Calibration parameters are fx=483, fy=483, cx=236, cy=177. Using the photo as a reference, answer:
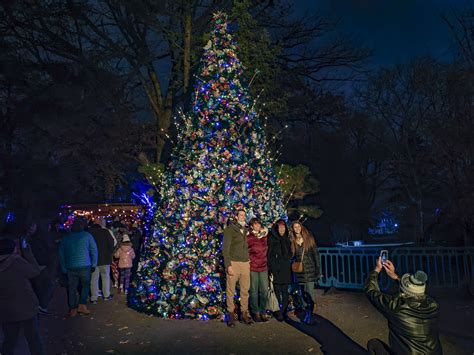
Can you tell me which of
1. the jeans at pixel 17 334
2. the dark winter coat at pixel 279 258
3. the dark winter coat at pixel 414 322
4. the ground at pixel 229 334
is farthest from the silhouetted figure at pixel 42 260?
the dark winter coat at pixel 414 322

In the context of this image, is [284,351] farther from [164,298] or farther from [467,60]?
[467,60]

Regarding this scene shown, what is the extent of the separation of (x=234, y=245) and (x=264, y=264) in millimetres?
699

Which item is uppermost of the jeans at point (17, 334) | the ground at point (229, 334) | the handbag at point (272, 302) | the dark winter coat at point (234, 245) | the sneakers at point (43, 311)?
the dark winter coat at point (234, 245)

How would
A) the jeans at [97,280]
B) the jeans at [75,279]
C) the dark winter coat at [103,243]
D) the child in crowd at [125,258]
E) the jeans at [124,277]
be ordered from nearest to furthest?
the jeans at [75,279] → the jeans at [97,280] → the dark winter coat at [103,243] → the child in crowd at [125,258] → the jeans at [124,277]

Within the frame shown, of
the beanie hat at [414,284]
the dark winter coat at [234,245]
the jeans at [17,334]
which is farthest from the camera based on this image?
the dark winter coat at [234,245]

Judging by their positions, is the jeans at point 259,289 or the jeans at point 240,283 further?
the jeans at point 259,289

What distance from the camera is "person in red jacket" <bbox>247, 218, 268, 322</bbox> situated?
8.32 m

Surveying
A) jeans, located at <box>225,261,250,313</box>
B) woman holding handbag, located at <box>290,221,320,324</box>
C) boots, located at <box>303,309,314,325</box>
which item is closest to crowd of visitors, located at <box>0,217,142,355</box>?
jeans, located at <box>225,261,250,313</box>

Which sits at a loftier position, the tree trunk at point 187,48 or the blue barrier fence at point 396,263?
the tree trunk at point 187,48

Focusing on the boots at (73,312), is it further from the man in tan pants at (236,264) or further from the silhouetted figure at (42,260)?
the man in tan pants at (236,264)

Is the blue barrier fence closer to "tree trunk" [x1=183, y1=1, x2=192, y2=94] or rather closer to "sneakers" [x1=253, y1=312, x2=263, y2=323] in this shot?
"sneakers" [x1=253, y1=312, x2=263, y2=323]

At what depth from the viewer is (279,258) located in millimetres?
8359

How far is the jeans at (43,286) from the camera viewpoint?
9398 millimetres

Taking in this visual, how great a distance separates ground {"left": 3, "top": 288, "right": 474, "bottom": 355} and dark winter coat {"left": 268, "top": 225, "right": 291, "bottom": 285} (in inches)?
30.2
